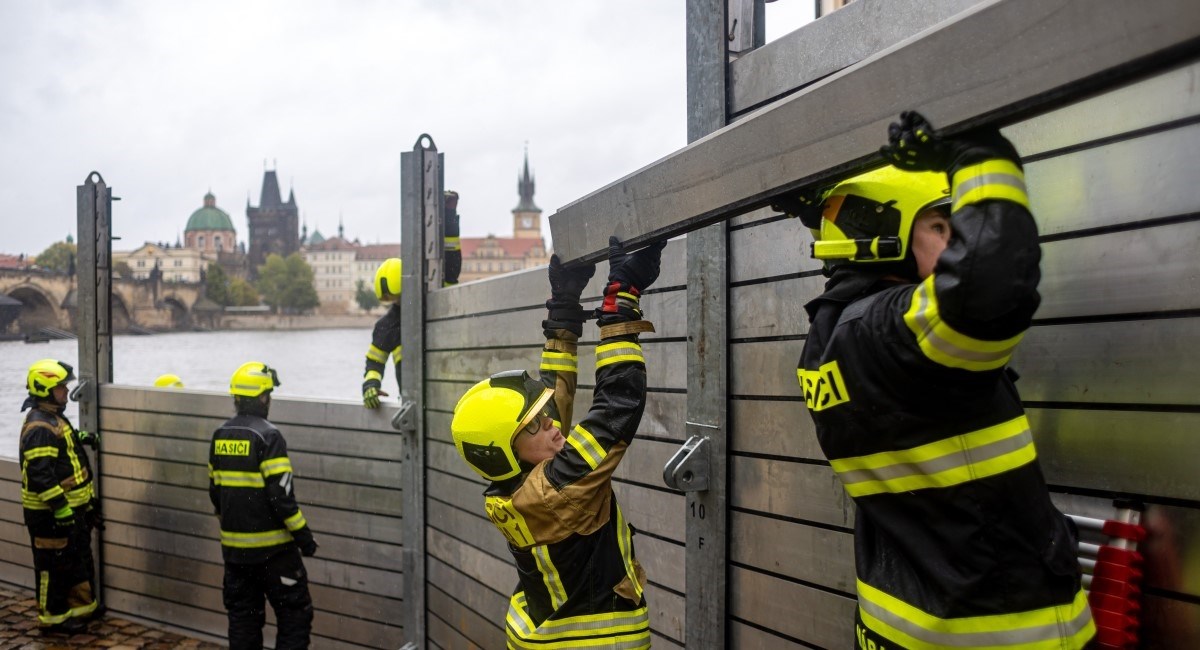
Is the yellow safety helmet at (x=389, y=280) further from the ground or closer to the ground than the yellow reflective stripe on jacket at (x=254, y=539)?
further from the ground

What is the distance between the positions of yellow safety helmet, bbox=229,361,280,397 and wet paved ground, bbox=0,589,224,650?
265 cm

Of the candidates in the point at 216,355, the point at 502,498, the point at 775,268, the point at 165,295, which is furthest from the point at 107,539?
the point at 165,295

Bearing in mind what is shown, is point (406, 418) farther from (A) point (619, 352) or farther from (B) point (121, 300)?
(B) point (121, 300)

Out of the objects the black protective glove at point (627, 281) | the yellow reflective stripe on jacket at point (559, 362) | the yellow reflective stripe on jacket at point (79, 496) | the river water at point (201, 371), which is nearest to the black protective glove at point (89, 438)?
the yellow reflective stripe on jacket at point (79, 496)

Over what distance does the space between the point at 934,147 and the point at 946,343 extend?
36cm

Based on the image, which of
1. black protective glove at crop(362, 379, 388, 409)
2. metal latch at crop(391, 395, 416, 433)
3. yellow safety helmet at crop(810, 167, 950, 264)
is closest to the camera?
yellow safety helmet at crop(810, 167, 950, 264)

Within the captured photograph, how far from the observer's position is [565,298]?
319 cm

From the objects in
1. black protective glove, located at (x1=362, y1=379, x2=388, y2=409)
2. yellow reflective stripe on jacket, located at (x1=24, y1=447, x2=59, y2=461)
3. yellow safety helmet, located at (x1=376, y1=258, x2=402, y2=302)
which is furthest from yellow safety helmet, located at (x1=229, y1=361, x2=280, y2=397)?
yellow reflective stripe on jacket, located at (x1=24, y1=447, x2=59, y2=461)

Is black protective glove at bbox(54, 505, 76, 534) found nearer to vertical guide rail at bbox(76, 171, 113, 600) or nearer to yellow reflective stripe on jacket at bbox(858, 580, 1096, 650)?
vertical guide rail at bbox(76, 171, 113, 600)

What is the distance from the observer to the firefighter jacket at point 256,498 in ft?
19.1

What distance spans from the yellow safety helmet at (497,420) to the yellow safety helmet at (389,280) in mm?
4639

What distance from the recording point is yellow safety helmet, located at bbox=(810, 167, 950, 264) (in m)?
1.83

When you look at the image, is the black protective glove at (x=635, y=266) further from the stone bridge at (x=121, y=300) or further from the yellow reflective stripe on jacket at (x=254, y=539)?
the stone bridge at (x=121, y=300)

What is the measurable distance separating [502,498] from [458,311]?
10.2 feet
